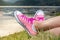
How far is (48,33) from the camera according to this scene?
2051 millimetres

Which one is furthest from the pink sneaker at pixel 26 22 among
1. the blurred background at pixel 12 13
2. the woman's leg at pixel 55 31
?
the woman's leg at pixel 55 31

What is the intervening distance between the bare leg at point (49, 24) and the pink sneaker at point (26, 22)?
0.06 meters

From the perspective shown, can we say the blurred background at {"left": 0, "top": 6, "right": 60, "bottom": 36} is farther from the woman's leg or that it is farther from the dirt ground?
the woman's leg

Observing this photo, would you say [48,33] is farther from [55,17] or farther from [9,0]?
[9,0]

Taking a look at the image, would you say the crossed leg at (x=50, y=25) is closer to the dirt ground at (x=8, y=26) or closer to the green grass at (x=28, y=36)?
the green grass at (x=28, y=36)

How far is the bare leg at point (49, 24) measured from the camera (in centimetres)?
208

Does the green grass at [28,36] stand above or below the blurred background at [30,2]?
below

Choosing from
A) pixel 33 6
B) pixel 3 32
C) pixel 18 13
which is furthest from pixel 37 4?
pixel 3 32

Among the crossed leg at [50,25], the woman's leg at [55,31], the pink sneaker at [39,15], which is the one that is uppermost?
the pink sneaker at [39,15]

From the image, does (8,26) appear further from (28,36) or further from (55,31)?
(55,31)

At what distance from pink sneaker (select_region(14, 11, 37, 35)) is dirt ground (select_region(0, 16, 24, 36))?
0.13ft

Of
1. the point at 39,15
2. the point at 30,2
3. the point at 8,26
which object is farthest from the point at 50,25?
the point at 8,26

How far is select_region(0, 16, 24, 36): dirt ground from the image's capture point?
2139 mm

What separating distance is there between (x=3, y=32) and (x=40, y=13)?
1.21ft
